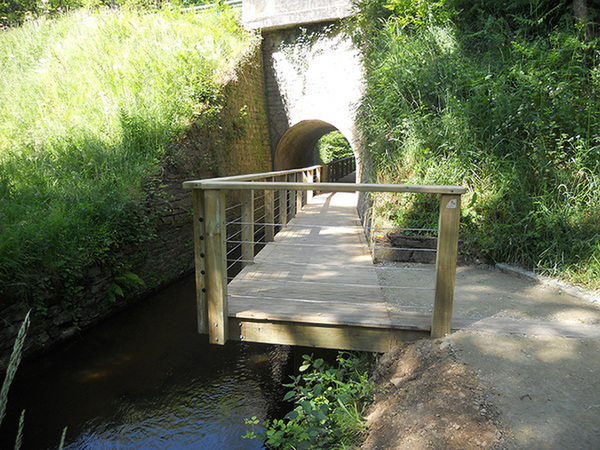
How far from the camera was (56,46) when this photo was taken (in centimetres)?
919

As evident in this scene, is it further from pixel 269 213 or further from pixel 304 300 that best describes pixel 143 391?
pixel 269 213

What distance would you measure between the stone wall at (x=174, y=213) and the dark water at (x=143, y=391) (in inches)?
12.9

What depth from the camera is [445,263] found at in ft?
8.57

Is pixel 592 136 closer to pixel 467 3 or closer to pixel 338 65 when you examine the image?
pixel 467 3

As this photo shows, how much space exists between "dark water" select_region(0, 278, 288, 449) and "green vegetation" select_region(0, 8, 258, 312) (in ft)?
2.22

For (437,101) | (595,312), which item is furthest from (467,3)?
(595,312)

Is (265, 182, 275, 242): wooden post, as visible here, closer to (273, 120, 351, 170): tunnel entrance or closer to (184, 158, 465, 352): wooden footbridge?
(184, 158, 465, 352): wooden footbridge

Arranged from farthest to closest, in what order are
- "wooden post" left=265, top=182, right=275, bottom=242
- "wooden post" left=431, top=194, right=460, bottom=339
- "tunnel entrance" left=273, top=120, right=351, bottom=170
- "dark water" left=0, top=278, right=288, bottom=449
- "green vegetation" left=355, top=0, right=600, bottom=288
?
"tunnel entrance" left=273, top=120, right=351, bottom=170 → "wooden post" left=265, top=182, right=275, bottom=242 → "green vegetation" left=355, top=0, right=600, bottom=288 → "dark water" left=0, top=278, right=288, bottom=449 → "wooden post" left=431, top=194, right=460, bottom=339

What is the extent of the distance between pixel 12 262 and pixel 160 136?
3336 mm

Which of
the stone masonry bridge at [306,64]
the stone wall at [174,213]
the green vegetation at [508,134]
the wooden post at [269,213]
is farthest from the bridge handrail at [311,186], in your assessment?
the stone masonry bridge at [306,64]

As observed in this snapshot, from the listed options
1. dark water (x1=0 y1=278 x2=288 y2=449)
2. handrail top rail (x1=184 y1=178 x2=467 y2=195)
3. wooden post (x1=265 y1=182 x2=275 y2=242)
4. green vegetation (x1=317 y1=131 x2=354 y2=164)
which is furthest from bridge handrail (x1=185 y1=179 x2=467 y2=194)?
green vegetation (x1=317 y1=131 x2=354 y2=164)

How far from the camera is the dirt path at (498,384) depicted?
1.86 m

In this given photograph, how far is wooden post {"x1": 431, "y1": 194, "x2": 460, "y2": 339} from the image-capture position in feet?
8.32

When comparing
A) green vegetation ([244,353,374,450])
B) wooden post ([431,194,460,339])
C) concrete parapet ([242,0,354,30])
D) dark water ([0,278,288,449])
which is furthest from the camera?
concrete parapet ([242,0,354,30])
